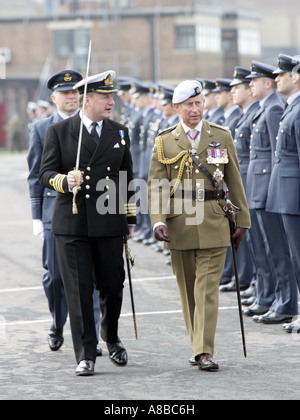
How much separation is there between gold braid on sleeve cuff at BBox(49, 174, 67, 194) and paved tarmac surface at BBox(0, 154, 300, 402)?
1.35m

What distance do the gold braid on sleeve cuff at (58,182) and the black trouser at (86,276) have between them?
371 mm

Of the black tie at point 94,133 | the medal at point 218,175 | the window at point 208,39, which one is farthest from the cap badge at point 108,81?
the window at point 208,39

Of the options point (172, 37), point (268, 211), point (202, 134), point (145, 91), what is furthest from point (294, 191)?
point (172, 37)

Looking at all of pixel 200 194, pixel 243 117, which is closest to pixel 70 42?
pixel 243 117

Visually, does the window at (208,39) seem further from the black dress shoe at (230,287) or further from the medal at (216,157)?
the medal at (216,157)

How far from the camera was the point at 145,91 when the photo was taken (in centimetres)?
1628

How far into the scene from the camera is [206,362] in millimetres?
7047

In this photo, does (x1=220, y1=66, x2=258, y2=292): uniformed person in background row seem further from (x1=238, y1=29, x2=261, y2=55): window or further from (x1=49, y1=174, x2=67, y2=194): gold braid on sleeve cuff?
(x1=238, y1=29, x2=261, y2=55): window

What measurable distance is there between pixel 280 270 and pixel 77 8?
63853mm

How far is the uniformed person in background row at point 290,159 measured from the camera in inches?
333

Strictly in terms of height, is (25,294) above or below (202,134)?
below

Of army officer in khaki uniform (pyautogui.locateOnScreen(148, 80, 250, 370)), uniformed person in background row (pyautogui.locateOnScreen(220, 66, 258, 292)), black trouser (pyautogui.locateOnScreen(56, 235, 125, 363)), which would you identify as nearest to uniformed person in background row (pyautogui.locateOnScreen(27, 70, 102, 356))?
black trouser (pyautogui.locateOnScreen(56, 235, 125, 363))

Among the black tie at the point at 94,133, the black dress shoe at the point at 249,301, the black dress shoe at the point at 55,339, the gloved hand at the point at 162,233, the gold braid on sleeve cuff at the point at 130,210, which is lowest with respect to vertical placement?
the black dress shoe at the point at 249,301

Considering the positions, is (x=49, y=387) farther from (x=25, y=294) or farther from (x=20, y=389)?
(x=25, y=294)
